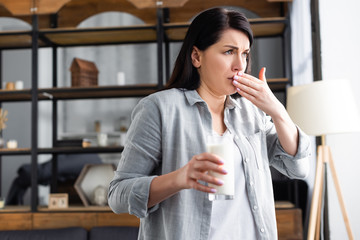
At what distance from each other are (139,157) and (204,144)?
0.18m

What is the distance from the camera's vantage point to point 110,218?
11.9 ft

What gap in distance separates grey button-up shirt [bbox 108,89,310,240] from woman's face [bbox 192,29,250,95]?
0.08 meters

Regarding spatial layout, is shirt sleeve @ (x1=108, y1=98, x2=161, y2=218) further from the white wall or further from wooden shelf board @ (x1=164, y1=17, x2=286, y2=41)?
wooden shelf board @ (x1=164, y1=17, x2=286, y2=41)

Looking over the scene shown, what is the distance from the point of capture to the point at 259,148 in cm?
133

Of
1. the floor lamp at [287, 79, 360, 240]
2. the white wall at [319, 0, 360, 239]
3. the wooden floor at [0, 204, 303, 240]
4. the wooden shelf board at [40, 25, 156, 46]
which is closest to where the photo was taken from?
the floor lamp at [287, 79, 360, 240]

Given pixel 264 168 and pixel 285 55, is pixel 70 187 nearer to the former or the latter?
pixel 285 55

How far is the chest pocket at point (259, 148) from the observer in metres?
1.30

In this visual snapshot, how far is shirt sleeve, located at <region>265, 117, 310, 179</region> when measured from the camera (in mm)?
1293

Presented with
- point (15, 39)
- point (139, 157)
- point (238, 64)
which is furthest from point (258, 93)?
point (15, 39)

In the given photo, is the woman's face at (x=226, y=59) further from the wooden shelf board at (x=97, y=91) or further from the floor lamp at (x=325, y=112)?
the wooden shelf board at (x=97, y=91)

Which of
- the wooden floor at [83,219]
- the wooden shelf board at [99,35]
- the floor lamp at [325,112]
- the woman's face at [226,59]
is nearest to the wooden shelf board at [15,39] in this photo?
the wooden shelf board at [99,35]

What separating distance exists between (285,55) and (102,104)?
11.8 feet

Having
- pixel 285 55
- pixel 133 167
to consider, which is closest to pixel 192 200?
pixel 133 167

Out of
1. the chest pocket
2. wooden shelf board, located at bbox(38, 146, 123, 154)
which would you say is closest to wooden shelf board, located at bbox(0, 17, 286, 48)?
wooden shelf board, located at bbox(38, 146, 123, 154)
